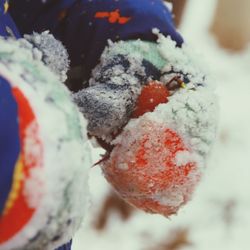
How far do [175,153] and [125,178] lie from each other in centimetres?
5

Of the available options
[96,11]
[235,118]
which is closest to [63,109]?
[96,11]

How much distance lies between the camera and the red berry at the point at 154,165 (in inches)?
16.8

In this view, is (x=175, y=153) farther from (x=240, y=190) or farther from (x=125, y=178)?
(x=240, y=190)

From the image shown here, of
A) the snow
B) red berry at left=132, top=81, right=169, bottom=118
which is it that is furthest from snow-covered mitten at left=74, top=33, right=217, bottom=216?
the snow

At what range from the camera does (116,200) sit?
3.60 feet

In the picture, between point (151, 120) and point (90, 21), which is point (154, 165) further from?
point (90, 21)

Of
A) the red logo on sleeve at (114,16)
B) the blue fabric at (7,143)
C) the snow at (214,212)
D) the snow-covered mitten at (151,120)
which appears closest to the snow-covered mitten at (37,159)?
the blue fabric at (7,143)

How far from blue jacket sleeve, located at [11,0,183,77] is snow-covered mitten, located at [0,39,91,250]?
0.20 m

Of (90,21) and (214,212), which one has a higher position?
(90,21)

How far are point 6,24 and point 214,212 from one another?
2.43 ft

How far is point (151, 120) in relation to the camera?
0.43 meters

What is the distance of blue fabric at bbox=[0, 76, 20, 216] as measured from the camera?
30 cm

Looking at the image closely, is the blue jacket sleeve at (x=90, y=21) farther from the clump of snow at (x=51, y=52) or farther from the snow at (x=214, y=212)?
the snow at (x=214, y=212)

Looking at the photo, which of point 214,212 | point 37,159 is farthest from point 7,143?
point 214,212
